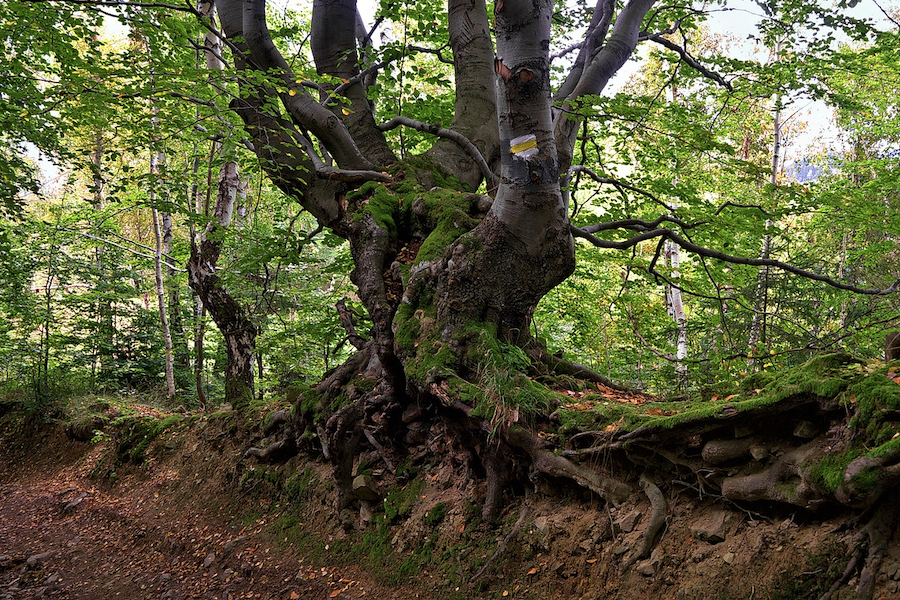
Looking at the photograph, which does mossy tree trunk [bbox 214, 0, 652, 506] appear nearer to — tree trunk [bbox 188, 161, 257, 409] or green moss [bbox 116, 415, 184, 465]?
tree trunk [bbox 188, 161, 257, 409]

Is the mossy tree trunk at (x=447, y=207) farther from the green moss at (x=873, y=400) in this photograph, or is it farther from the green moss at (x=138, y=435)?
the green moss at (x=138, y=435)

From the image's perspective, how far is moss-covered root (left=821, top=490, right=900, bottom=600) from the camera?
2.15m

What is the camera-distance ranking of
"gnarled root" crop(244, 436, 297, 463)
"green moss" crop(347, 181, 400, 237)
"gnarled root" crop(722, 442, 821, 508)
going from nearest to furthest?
"gnarled root" crop(722, 442, 821, 508) → "green moss" crop(347, 181, 400, 237) → "gnarled root" crop(244, 436, 297, 463)

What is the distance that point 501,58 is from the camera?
3615mm

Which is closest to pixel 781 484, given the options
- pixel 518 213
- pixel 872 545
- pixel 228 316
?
pixel 872 545

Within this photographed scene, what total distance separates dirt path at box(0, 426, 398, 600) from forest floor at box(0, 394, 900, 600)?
0.02m

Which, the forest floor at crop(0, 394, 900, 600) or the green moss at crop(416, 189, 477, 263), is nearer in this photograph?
the forest floor at crop(0, 394, 900, 600)

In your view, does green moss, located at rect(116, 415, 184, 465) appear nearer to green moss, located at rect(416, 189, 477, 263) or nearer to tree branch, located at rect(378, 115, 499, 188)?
green moss, located at rect(416, 189, 477, 263)

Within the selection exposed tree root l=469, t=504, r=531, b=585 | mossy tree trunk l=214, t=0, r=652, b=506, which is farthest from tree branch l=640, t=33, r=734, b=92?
exposed tree root l=469, t=504, r=531, b=585

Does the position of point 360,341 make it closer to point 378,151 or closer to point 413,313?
point 413,313

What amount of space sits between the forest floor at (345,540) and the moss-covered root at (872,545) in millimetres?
42

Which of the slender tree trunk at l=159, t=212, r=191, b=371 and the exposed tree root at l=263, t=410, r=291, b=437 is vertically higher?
the slender tree trunk at l=159, t=212, r=191, b=371

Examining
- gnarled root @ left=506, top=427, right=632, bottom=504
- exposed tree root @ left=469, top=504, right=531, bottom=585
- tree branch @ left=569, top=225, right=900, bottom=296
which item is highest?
tree branch @ left=569, top=225, right=900, bottom=296

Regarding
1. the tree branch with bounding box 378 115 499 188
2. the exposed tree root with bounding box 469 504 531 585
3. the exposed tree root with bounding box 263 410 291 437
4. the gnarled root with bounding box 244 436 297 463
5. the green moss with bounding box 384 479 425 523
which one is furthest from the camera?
the exposed tree root with bounding box 263 410 291 437
